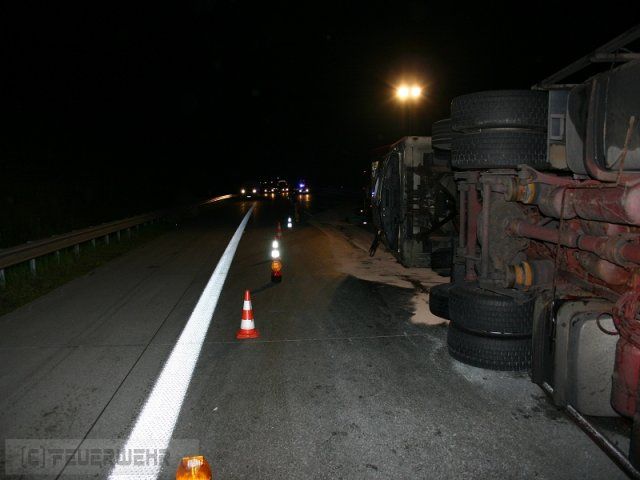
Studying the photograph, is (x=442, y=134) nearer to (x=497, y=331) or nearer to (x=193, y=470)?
(x=497, y=331)

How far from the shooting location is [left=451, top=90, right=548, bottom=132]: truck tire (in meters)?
5.29

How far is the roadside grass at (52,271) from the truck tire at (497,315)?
6.94m

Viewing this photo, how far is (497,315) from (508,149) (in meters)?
1.70

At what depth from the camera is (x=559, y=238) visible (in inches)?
172

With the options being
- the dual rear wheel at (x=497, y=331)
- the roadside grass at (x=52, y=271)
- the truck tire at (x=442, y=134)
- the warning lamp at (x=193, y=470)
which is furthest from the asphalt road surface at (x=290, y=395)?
the truck tire at (x=442, y=134)

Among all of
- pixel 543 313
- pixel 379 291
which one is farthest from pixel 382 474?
pixel 379 291

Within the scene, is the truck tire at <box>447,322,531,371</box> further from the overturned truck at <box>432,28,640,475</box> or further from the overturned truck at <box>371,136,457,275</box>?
the overturned truck at <box>371,136,457,275</box>

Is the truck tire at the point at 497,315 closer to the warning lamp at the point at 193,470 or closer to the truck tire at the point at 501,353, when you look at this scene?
the truck tire at the point at 501,353

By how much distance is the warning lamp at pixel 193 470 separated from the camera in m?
2.72

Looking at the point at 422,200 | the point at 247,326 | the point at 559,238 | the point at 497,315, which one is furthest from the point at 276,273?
the point at 559,238

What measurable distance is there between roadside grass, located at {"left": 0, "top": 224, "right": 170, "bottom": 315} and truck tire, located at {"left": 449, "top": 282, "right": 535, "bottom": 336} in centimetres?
694

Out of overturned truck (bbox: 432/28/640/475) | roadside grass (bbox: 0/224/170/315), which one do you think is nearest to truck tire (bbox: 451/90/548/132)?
overturned truck (bbox: 432/28/640/475)

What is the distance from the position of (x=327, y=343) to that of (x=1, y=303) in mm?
5783

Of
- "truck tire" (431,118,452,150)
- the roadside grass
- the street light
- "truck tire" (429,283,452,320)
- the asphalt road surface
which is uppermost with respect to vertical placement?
the street light
